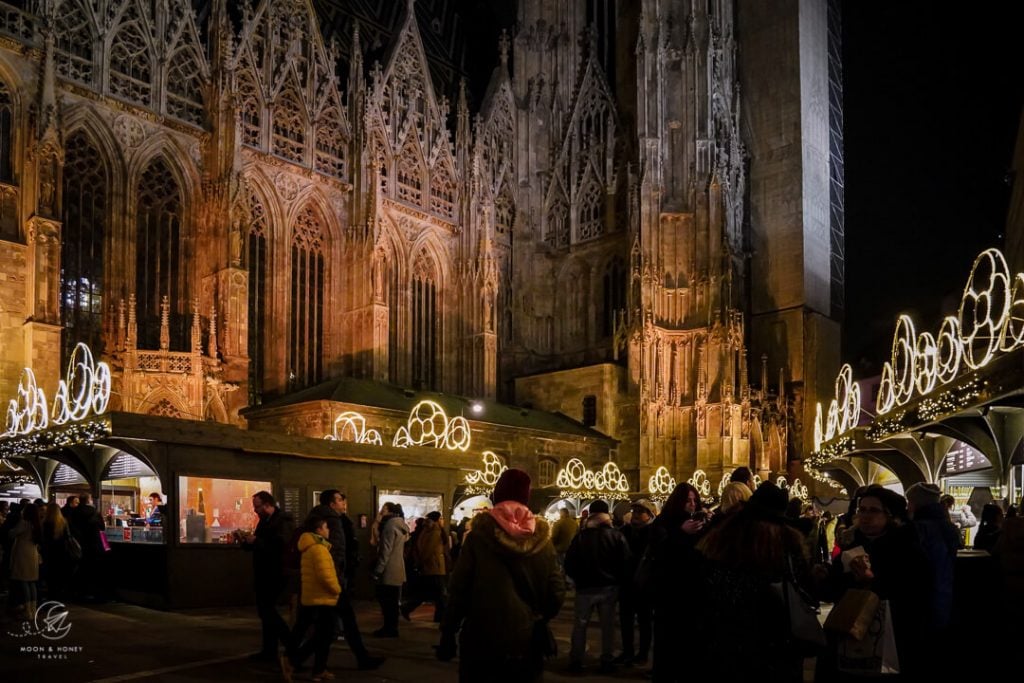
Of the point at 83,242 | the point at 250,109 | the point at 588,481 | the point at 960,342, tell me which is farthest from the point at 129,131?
the point at 960,342

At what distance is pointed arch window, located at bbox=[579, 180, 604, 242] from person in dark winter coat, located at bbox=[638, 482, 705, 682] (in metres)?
35.7

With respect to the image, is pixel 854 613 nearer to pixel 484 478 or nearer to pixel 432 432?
pixel 432 432

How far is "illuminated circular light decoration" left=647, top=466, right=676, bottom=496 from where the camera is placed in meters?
35.2

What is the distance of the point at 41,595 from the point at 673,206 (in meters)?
28.5

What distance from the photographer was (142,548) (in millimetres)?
15398

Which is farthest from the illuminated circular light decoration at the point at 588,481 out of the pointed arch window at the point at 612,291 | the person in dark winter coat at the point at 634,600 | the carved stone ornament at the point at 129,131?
the person in dark winter coat at the point at 634,600

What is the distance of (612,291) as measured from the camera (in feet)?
138

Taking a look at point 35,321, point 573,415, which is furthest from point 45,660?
point 573,415

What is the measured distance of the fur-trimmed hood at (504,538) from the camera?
5414 mm

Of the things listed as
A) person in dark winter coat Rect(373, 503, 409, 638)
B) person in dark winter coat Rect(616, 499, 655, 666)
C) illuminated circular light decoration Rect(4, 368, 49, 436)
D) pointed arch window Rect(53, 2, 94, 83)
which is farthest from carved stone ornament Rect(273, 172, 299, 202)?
person in dark winter coat Rect(616, 499, 655, 666)

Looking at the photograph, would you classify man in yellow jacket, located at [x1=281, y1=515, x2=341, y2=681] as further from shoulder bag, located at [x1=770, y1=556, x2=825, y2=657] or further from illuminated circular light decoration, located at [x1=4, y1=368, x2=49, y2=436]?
illuminated circular light decoration, located at [x1=4, y1=368, x2=49, y2=436]

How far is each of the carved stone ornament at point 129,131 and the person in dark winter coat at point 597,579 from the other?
23.9 metres

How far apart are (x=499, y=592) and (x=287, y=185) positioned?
30526 millimetres

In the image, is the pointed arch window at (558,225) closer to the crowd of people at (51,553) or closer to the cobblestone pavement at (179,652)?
the crowd of people at (51,553)
